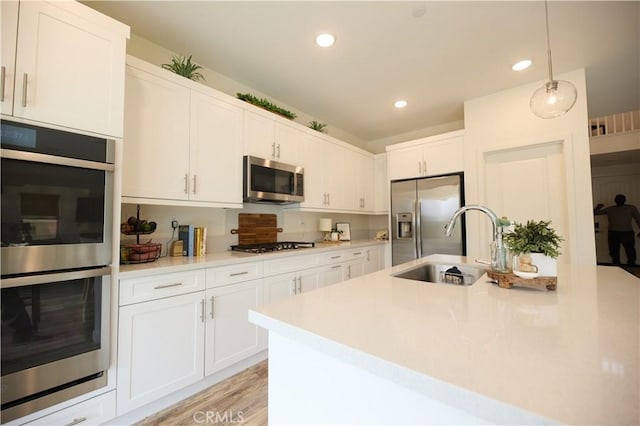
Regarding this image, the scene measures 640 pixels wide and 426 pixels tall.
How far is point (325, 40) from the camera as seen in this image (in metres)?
2.13

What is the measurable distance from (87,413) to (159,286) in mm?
686

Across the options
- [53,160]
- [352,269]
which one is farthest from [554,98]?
[53,160]

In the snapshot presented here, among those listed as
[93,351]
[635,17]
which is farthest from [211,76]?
[635,17]

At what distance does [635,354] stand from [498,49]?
2604 mm

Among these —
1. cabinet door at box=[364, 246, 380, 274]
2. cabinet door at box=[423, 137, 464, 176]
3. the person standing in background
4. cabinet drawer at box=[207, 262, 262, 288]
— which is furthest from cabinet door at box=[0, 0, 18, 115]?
the person standing in background

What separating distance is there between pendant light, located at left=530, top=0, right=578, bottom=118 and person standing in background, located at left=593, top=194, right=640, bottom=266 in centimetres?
598

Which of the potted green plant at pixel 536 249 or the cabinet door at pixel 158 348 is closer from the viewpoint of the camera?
the potted green plant at pixel 536 249

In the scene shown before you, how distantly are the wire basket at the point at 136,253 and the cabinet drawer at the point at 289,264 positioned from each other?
867 mm

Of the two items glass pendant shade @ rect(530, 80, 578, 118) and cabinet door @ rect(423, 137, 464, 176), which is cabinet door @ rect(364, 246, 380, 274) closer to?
cabinet door @ rect(423, 137, 464, 176)

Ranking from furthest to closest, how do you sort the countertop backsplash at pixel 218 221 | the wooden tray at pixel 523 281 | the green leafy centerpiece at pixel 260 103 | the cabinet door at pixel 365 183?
the cabinet door at pixel 365 183
the green leafy centerpiece at pixel 260 103
the countertop backsplash at pixel 218 221
the wooden tray at pixel 523 281

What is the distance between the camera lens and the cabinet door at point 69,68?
1.24m

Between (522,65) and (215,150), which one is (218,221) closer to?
(215,150)

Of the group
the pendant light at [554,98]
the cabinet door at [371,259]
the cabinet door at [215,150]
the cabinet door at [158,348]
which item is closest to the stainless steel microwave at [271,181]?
the cabinet door at [215,150]

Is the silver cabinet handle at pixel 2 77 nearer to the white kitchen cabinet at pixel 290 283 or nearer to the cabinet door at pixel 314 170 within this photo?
the white kitchen cabinet at pixel 290 283
